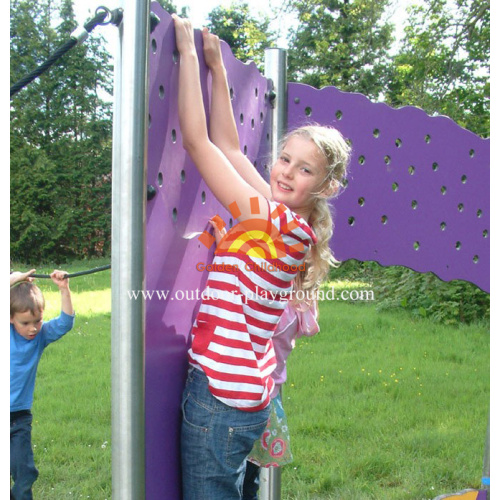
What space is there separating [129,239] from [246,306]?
35 cm

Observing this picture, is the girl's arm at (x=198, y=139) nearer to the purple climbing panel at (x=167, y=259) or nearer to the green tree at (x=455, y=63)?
the purple climbing panel at (x=167, y=259)

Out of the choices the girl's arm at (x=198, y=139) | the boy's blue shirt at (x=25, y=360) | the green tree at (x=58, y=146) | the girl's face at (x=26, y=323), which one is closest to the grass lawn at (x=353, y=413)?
the boy's blue shirt at (x=25, y=360)

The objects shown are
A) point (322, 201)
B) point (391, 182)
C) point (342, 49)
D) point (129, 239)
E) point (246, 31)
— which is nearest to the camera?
point (129, 239)

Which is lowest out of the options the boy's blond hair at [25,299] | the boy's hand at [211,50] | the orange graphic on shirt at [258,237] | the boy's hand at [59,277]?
the boy's blond hair at [25,299]

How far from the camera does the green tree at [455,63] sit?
7344 millimetres

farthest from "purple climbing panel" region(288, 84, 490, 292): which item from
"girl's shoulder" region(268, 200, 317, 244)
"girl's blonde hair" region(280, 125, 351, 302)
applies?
"girl's shoulder" region(268, 200, 317, 244)

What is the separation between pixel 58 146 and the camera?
13617 millimetres

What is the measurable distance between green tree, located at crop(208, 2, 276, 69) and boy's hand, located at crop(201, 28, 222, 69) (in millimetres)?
10217

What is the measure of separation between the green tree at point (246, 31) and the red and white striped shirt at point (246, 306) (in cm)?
1041

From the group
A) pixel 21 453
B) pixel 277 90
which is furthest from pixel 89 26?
pixel 21 453

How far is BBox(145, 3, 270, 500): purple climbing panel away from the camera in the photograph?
1.15 meters

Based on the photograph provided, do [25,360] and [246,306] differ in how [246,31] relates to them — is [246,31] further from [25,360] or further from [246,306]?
[246,306]

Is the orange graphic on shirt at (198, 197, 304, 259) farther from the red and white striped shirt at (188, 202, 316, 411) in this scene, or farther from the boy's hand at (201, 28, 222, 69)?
the boy's hand at (201, 28, 222, 69)

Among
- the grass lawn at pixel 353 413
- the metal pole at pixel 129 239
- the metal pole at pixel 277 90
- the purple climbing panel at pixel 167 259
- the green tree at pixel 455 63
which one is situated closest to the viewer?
the metal pole at pixel 129 239
